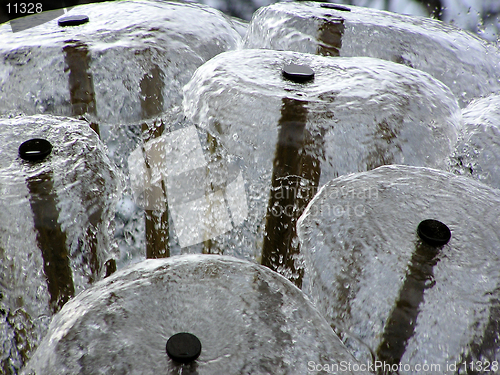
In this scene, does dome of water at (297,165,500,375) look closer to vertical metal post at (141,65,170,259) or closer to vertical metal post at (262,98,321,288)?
vertical metal post at (262,98,321,288)

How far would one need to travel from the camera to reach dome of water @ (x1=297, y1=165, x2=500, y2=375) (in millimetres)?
592

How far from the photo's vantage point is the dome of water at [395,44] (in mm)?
1136

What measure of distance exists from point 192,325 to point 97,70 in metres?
0.69

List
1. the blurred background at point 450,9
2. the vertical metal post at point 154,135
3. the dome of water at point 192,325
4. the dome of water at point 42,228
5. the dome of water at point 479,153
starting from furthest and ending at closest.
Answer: the blurred background at point 450,9 < the vertical metal post at point 154,135 < the dome of water at point 479,153 < the dome of water at point 42,228 < the dome of water at point 192,325

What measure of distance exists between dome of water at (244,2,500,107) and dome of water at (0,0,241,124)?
25 cm

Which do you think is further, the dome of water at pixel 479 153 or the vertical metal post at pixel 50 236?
the dome of water at pixel 479 153

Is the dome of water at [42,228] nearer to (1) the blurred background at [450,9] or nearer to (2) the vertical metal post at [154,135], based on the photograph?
(2) the vertical metal post at [154,135]

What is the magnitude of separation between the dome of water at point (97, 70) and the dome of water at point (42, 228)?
19cm

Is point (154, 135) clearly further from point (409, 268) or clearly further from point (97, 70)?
point (409, 268)

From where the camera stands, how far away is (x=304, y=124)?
0.81 metres

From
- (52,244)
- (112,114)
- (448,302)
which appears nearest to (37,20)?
(112,114)

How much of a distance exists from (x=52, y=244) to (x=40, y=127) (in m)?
0.24

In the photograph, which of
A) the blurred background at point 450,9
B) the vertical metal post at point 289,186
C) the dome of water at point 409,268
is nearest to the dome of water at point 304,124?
the vertical metal post at point 289,186

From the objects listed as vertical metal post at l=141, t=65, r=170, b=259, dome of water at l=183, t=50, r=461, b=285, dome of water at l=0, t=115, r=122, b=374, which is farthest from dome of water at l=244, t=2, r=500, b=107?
dome of water at l=0, t=115, r=122, b=374
